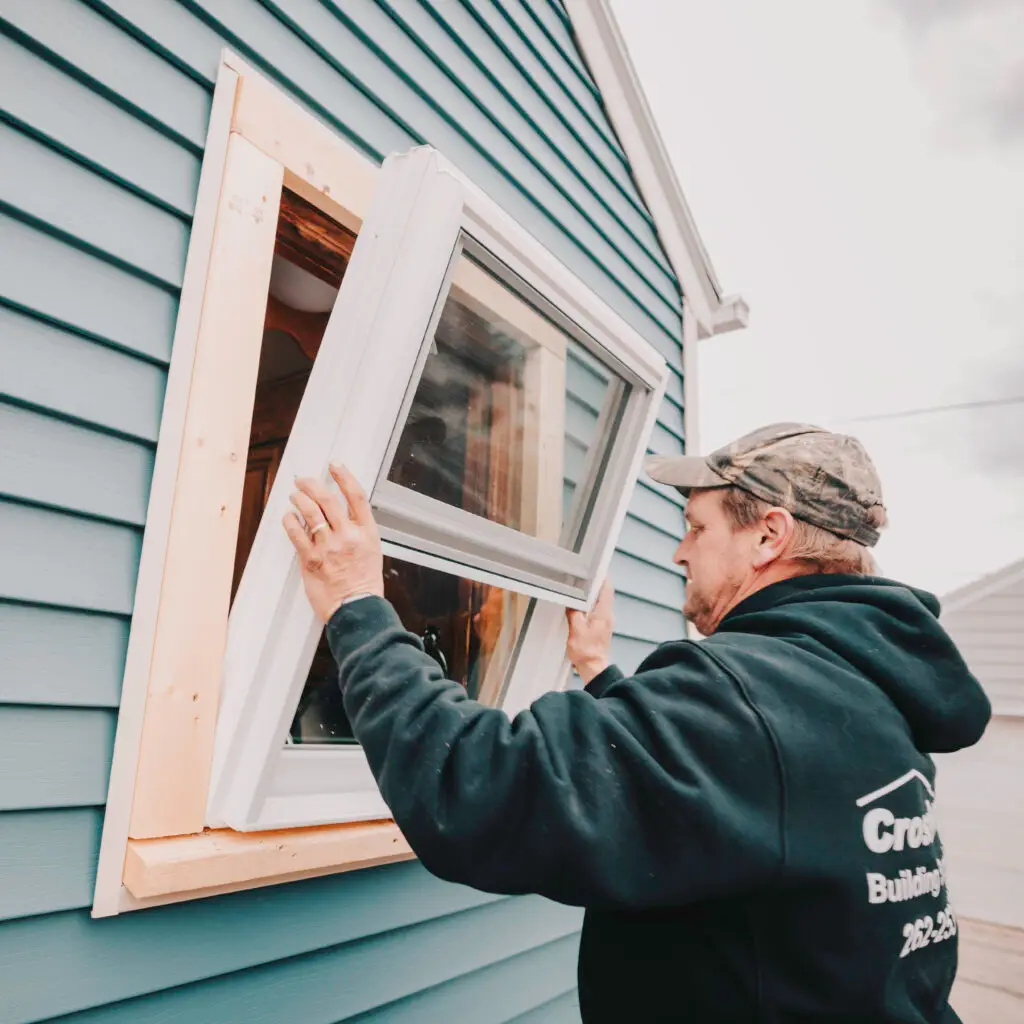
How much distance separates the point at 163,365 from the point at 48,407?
0.22m

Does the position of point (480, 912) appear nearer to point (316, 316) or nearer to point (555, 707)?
point (555, 707)

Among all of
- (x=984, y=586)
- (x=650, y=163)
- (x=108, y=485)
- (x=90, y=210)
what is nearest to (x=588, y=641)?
(x=108, y=485)

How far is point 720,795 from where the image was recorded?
2.85 feet

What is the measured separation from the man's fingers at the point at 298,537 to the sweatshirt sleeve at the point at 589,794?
33 centimetres

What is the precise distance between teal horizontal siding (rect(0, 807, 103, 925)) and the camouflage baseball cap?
124 centimetres

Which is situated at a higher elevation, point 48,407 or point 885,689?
point 48,407

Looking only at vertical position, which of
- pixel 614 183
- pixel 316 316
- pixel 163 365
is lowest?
pixel 163 365

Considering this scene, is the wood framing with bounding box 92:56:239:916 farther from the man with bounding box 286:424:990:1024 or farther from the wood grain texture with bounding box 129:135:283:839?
the man with bounding box 286:424:990:1024

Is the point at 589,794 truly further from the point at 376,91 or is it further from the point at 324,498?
the point at 376,91

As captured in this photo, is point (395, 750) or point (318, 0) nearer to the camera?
point (395, 750)

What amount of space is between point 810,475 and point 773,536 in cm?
13

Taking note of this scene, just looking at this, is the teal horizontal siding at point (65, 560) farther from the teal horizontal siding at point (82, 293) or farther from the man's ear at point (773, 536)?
the man's ear at point (773, 536)

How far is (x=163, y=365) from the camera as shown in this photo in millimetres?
1290

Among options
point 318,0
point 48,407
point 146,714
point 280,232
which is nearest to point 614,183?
point 318,0
